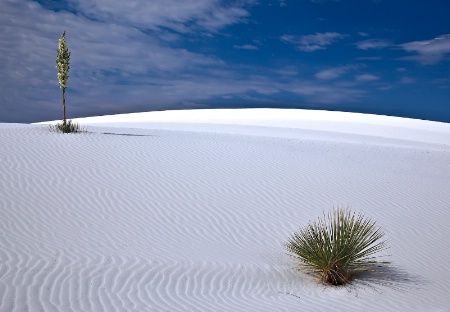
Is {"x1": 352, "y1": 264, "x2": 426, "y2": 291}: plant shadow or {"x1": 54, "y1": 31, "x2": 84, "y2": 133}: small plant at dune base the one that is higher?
{"x1": 54, "y1": 31, "x2": 84, "y2": 133}: small plant at dune base

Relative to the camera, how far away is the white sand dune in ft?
18.4

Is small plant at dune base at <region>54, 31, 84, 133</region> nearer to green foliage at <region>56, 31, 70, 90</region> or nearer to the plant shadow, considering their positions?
green foliage at <region>56, 31, 70, 90</region>

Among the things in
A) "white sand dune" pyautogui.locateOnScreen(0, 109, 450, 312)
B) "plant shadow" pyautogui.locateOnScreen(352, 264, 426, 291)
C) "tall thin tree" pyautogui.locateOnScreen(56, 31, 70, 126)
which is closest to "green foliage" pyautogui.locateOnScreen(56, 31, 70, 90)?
"tall thin tree" pyautogui.locateOnScreen(56, 31, 70, 126)

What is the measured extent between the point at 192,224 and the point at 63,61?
13478 millimetres

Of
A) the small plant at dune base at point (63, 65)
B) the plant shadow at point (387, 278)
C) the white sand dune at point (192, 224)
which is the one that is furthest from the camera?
the small plant at dune base at point (63, 65)

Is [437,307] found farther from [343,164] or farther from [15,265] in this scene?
[343,164]

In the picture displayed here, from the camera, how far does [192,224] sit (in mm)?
8805

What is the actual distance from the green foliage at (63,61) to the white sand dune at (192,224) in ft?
12.6

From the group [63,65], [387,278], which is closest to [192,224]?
[387,278]

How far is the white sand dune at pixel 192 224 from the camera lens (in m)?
5.62

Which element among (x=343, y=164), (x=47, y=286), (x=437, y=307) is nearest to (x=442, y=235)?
(x=437, y=307)

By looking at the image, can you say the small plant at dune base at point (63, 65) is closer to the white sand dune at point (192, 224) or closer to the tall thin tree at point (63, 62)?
the tall thin tree at point (63, 62)

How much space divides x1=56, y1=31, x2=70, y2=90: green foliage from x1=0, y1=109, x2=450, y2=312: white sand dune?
3851mm

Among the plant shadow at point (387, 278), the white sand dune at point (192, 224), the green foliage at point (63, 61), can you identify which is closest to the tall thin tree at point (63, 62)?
the green foliage at point (63, 61)
